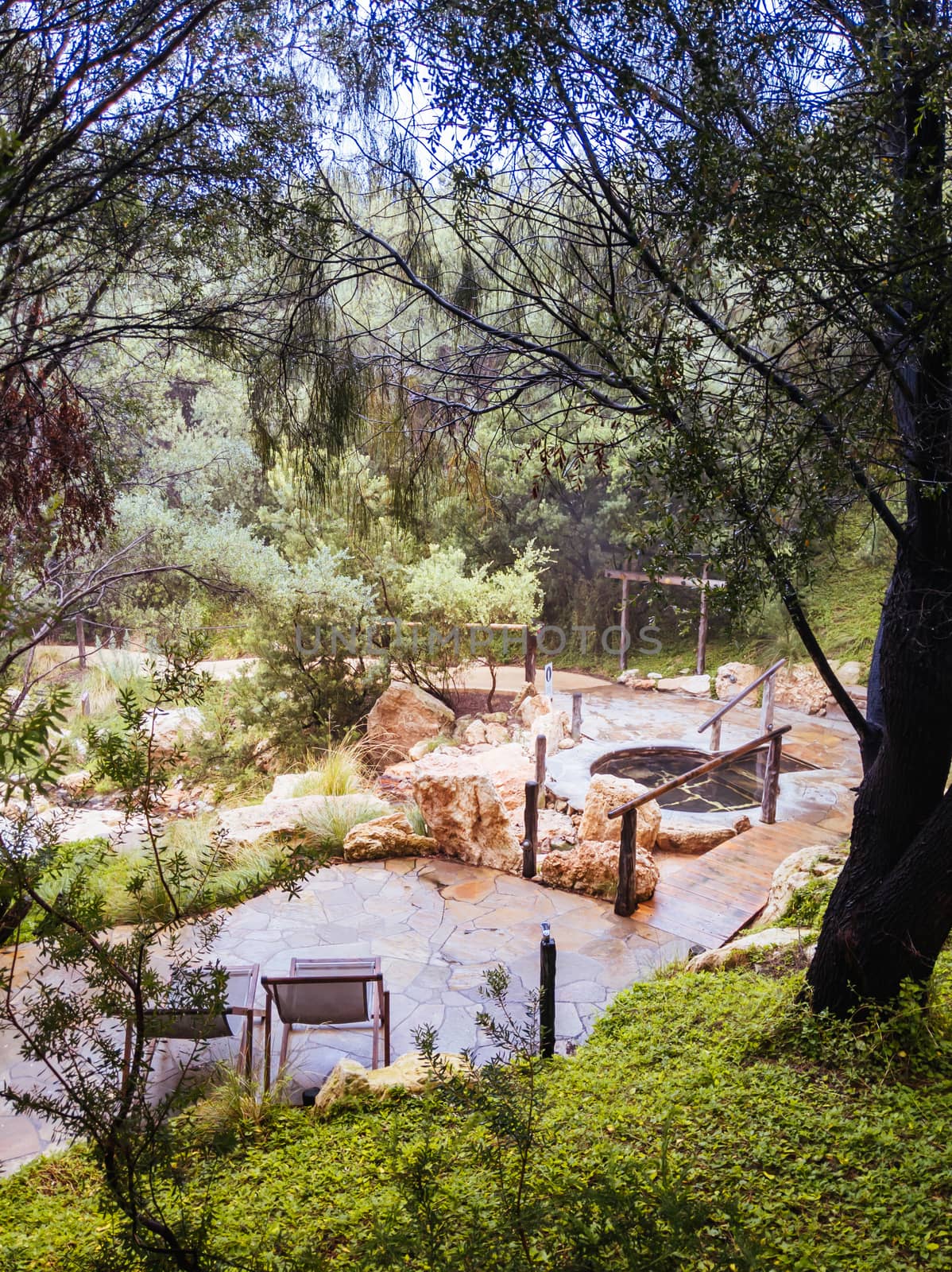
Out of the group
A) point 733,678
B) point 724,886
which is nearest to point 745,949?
point 724,886

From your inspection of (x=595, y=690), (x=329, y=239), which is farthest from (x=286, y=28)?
(x=595, y=690)

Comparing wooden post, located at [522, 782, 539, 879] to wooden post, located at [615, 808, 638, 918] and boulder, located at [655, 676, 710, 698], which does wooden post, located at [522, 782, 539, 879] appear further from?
boulder, located at [655, 676, 710, 698]

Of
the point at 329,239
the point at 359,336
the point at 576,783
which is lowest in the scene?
the point at 576,783

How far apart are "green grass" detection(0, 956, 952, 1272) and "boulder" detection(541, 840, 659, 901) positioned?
7.27 feet

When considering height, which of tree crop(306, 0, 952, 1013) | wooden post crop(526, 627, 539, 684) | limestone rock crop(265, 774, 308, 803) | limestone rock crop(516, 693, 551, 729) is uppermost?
tree crop(306, 0, 952, 1013)

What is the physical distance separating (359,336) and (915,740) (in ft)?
8.74

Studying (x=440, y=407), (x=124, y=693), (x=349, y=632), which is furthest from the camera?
(x=349, y=632)

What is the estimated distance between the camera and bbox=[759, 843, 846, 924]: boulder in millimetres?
5195

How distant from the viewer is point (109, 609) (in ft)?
40.0

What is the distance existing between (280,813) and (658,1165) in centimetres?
520

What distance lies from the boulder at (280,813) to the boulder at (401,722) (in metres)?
2.73

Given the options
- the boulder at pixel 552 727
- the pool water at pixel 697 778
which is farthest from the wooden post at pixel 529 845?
the boulder at pixel 552 727

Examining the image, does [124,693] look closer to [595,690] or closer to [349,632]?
Answer: [349,632]

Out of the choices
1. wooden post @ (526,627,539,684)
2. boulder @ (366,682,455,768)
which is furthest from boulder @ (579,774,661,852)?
wooden post @ (526,627,539,684)
